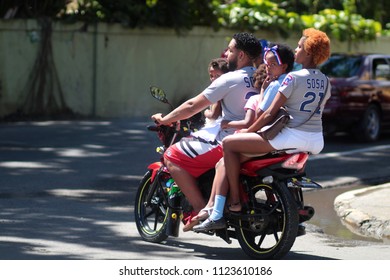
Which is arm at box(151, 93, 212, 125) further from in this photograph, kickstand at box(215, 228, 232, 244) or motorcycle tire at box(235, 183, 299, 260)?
kickstand at box(215, 228, 232, 244)

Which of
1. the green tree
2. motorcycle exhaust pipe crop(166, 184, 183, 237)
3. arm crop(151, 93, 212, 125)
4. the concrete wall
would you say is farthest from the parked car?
arm crop(151, 93, 212, 125)

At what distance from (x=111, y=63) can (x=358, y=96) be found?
19.6 ft

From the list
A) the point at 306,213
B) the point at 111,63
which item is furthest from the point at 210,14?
the point at 306,213

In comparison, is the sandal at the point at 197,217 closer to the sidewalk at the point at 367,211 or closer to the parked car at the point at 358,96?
the sidewalk at the point at 367,211

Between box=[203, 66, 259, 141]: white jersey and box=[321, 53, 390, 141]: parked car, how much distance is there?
362 inches

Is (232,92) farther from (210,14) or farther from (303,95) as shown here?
(210,14)

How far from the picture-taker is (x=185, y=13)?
70.4 feet

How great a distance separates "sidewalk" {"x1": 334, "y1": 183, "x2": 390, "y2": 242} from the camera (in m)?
9.42

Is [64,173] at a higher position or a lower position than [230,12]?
lower

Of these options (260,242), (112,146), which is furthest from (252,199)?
(112,146)

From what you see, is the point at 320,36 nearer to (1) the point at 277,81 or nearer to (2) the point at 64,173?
(1) the point at 277,81

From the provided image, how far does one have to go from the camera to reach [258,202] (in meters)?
7.85

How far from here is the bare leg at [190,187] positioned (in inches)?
318

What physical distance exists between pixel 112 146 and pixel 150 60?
229 inches
